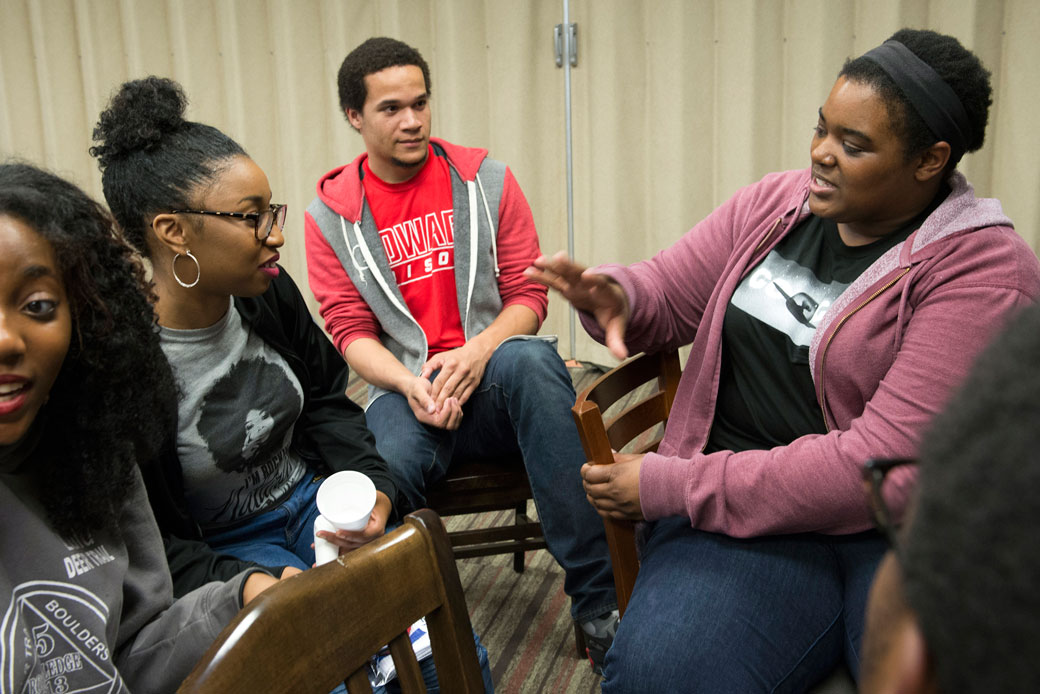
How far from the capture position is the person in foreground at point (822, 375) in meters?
1.17

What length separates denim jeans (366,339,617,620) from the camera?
67.5 inches

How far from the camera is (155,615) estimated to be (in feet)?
→ 3.39

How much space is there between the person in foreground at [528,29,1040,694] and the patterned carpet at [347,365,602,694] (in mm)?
618

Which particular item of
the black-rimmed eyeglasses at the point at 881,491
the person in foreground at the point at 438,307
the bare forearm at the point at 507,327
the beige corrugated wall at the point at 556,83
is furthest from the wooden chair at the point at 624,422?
the beige corrugated wall at the point at 556,83

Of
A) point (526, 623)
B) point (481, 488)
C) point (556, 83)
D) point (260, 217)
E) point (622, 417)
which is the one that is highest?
point (556, 83)

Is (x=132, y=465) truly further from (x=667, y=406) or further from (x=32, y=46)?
(x=32, y=46)

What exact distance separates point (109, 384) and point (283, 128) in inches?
124

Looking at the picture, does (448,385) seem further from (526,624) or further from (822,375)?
(822,375)

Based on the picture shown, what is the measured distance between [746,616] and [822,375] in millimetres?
387

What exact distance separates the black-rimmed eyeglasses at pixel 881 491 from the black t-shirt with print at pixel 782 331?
2.98 ft

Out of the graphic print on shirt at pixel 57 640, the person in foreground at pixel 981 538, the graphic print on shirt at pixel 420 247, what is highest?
the person in foreground at pixel 981 538

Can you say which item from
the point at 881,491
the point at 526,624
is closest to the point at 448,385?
the point at 526,624

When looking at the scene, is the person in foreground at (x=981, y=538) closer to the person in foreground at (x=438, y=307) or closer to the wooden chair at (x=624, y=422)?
the wooden chair at (x=624, y=422)

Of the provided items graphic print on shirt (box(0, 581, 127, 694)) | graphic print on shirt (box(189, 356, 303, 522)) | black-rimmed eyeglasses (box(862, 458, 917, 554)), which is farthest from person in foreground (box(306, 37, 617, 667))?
black-rimmed eyeglasses (box(862, 458, 917, 554))
